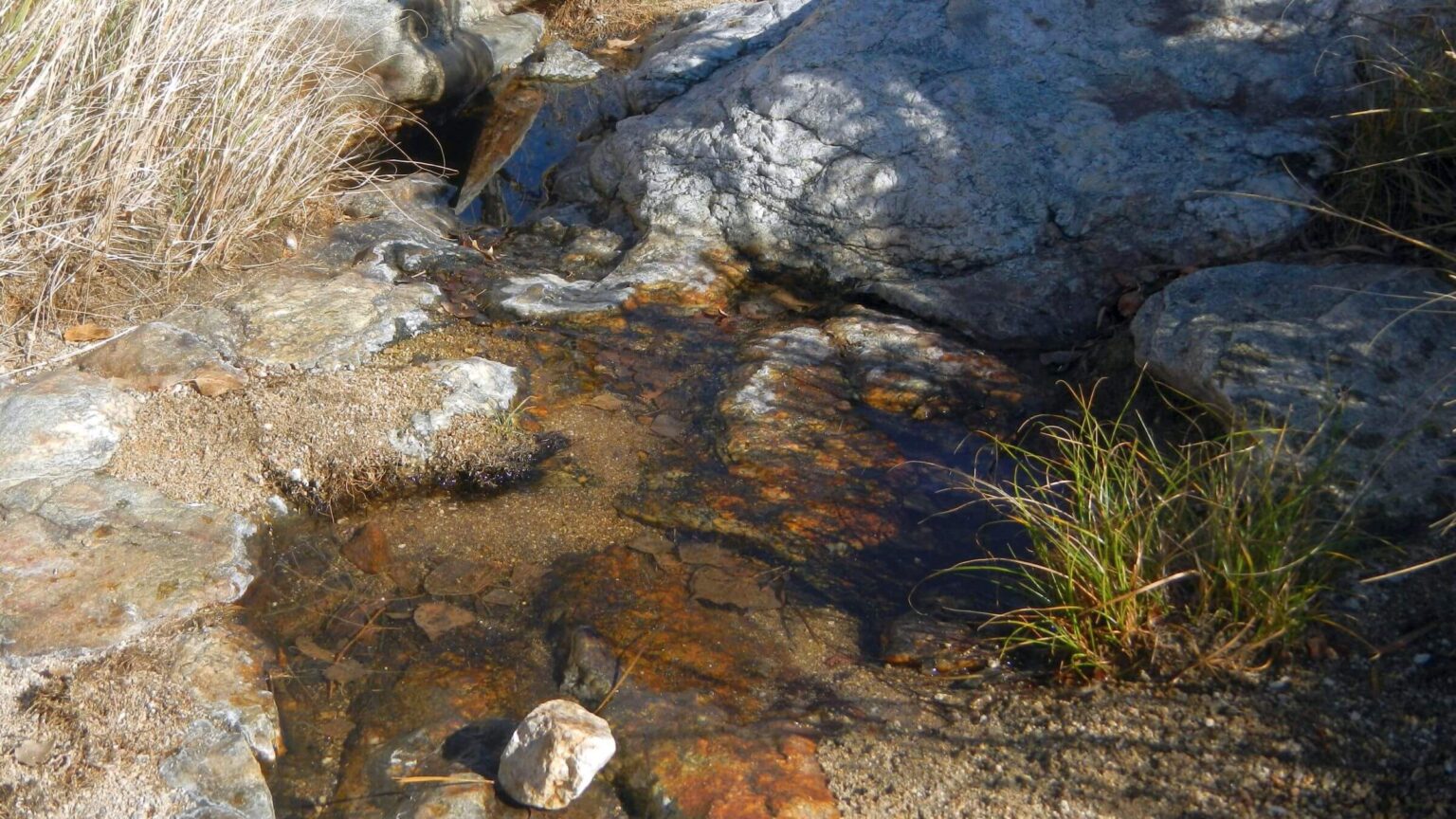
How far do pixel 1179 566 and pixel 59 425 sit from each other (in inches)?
112

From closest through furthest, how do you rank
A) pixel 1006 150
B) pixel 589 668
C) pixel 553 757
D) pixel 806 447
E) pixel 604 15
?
pixel 553 757 → pixel 589 668 → pixel 806 447 → pixel 1006 150 → pixel 604 15

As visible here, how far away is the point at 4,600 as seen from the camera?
2.62 m

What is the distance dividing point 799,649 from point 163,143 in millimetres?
2763

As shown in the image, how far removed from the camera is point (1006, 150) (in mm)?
4285

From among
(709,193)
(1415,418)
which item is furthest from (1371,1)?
(709,193)

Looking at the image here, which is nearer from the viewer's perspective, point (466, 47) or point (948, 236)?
point (948, 236)

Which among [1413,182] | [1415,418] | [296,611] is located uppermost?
[1413,182]

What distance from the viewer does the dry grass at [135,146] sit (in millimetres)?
3516

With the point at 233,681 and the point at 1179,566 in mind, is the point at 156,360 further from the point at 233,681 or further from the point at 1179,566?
the point at 1179,566

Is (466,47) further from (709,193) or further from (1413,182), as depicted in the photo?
(1413,182)

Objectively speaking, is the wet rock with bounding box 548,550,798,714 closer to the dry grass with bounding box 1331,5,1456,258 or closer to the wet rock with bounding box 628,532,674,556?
the wet rock with bounding box 628,532,674,556

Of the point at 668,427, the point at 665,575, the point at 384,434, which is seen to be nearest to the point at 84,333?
the point at 384,434

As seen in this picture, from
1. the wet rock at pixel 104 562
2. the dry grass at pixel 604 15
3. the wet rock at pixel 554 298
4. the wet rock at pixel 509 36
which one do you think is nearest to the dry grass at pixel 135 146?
the wet rock at pixel 104 562

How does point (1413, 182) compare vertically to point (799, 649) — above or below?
above
